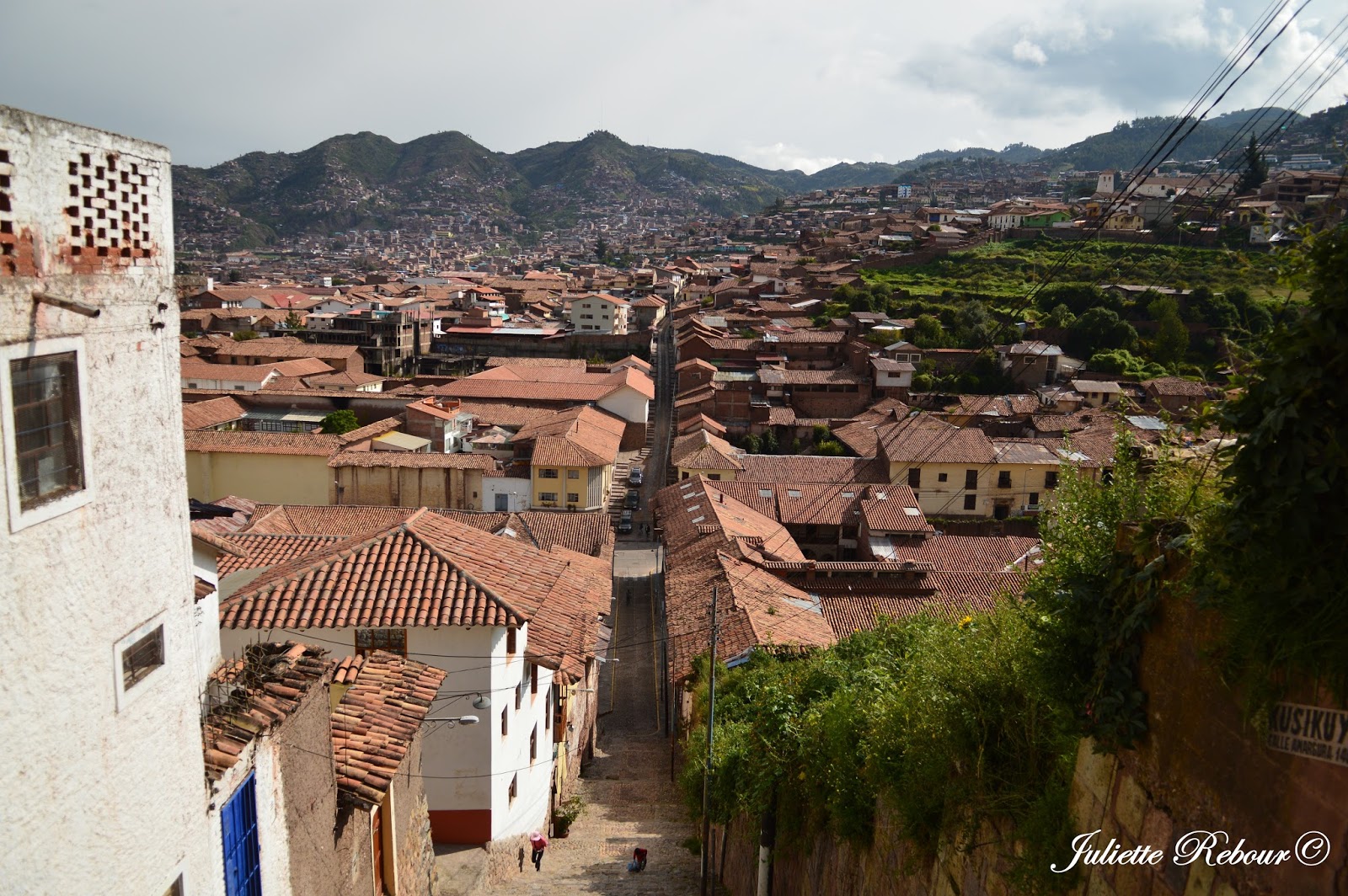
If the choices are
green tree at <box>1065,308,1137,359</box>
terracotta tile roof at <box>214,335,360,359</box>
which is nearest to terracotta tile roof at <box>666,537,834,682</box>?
green tree at <box>1065,308,1137,359</box>

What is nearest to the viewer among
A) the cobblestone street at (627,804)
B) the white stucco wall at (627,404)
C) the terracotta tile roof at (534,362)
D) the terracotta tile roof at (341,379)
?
the cobblestone street at (627,804)

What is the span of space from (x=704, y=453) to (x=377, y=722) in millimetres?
31712

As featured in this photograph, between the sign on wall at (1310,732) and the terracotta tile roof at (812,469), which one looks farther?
the terracotta tile roof at (812,469)

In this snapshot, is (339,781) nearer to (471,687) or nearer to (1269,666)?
(471,687)

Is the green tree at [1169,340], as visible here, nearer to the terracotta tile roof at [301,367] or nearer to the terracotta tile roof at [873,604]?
the terracotta tile roof at [873,604]

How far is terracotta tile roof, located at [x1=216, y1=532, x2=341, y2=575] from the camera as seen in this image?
16.5m

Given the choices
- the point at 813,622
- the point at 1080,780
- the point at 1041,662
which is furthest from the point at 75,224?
the point at 813,622

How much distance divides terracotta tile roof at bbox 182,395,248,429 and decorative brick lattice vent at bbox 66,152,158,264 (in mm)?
39050

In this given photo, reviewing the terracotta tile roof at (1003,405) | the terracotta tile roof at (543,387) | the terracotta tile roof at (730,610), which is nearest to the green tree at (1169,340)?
the terracotta tile roof at (1003,405)

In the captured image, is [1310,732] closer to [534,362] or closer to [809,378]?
[809,378]

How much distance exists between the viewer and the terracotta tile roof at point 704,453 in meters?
39.5

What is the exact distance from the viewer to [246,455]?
36.4 metres

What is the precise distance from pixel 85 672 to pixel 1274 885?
507cm

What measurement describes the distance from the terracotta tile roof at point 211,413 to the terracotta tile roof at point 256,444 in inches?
154
